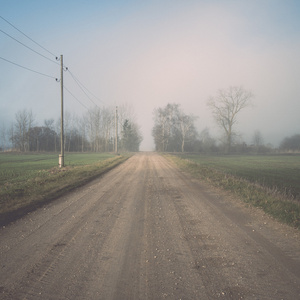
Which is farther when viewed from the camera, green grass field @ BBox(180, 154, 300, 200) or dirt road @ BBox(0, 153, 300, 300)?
green grass field @ BBox(180, 154, 300, 200)

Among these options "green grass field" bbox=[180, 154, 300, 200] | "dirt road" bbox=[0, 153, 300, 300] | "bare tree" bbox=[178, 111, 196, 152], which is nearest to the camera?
"dirt road" bbox=[0, 153, 300, 300]

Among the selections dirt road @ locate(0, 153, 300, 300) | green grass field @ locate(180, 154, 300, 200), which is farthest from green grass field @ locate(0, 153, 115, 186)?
green grass field @ locate(180, 154, 300, 200)

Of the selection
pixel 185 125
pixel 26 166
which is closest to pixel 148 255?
pixel 26 166

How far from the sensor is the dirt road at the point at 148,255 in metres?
2.68

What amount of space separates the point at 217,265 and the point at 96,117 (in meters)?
72.9

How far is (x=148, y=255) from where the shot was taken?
3.57m

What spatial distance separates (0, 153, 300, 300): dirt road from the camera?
268cm

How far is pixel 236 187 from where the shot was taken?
9.71 meters

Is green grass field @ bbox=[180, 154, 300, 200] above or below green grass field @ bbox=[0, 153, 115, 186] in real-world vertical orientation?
below

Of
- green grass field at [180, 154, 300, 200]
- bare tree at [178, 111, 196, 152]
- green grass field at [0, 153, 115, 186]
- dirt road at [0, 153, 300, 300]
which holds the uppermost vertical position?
bare tree at [178, 111, 196, 152]

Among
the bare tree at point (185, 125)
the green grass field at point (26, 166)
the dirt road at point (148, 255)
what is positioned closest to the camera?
the dirt road at point (148, 255)

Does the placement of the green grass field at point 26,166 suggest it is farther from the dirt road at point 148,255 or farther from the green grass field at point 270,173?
the green grass field at point 270,173

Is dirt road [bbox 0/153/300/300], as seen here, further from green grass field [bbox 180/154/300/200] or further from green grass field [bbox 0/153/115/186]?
green grass field [bbox 0/153/115/186]

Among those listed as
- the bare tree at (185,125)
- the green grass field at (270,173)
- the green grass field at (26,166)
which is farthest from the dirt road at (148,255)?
the bare tree at (185,125)
